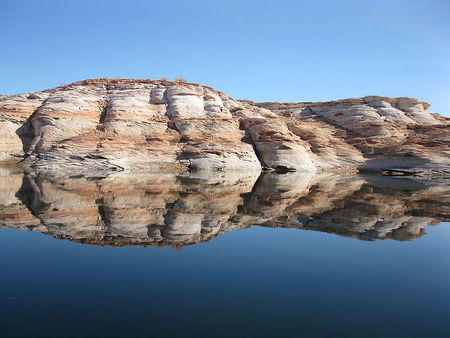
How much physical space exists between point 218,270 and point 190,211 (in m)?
5.68

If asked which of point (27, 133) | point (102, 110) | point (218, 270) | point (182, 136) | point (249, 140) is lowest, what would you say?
point (218, 270)

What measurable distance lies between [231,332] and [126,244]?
14.7ft

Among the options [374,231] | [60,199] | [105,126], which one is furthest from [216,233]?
[105,126]

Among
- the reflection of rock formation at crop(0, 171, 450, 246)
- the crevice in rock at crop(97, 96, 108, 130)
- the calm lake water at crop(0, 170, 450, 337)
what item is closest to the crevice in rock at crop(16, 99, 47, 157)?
the crevice in rock at crop(97, 96, 108, 130)

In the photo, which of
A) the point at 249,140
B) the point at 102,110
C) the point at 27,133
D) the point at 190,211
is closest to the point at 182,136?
the point at 249,140

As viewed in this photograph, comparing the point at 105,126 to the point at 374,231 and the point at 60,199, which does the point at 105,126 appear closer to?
the point at 60,199

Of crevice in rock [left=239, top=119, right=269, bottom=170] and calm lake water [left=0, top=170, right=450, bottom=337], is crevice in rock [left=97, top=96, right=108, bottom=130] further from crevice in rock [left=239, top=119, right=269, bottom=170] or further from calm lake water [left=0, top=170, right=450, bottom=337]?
calm lake water [left=0, top=170, right=450, bottom=337]

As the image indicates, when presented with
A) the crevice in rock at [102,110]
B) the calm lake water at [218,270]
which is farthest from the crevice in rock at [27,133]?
the calm lake water at [218,270]

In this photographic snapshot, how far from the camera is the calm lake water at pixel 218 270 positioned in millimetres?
5242

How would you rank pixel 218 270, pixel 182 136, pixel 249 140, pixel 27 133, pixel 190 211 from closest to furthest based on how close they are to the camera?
pixel 218 270
pixel 190 211
pixel 182 136
pixel 27 133
pixel 249 140

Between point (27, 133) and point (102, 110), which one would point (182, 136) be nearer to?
point (102, 110)

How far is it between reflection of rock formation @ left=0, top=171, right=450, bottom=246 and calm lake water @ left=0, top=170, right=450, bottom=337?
80 mm

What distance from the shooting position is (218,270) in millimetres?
7379

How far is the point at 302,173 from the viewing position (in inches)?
1270
